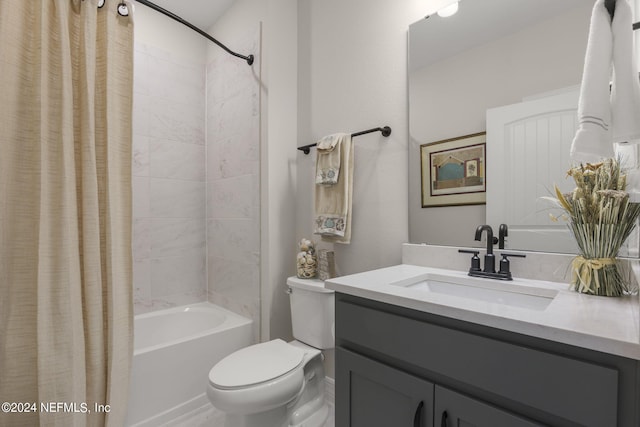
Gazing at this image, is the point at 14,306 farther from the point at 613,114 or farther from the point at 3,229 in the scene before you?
the point at 613,114

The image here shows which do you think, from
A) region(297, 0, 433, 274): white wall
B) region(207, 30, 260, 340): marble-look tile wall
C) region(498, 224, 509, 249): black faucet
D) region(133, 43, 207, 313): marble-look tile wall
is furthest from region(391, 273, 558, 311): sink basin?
region(133, 43, 207, 313): marble-look tile wall

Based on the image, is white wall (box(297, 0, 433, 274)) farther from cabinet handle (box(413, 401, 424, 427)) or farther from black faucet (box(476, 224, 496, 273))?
cabinet handle (box(413, 401, 424, 427))

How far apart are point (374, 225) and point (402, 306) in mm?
767

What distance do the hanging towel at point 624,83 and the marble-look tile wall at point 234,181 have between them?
1679 mm

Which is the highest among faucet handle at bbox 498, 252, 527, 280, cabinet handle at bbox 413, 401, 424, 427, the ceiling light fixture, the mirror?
the ceiling light fixture

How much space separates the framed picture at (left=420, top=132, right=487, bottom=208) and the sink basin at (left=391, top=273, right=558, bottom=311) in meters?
0.34

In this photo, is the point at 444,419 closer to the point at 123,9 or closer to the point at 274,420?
the point at 274,420

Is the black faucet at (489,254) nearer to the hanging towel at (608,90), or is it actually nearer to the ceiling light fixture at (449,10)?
the hanging towel at (608,90)

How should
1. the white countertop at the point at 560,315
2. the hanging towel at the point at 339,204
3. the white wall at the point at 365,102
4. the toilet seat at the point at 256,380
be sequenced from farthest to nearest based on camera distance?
the hanging towel at the point at 339,204
the white wall at the point at 365,102
the toilet seat at the point at 256,380
the white countertop at the point at 560,315

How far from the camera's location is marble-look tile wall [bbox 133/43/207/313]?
7.19 ft

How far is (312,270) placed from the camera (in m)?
1.74

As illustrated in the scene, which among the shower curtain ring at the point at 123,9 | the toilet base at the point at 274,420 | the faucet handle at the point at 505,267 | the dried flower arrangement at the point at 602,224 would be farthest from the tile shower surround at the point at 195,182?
the dried flower arrangement at the point at 602,224

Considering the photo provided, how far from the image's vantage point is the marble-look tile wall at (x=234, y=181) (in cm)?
203

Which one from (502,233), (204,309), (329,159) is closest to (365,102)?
(329,159)
